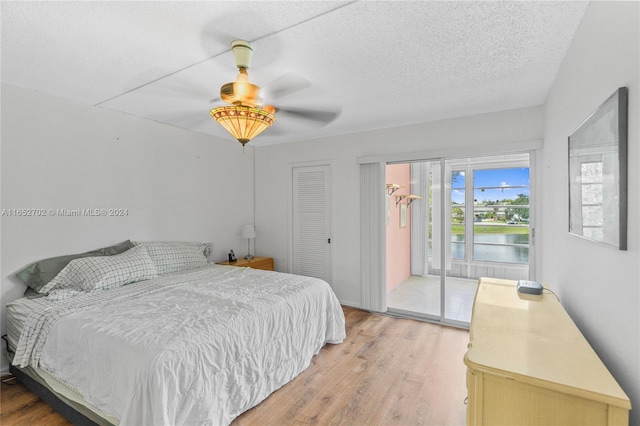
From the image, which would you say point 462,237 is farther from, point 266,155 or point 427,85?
point 266,155

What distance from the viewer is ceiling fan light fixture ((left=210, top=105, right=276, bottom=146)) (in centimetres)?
186

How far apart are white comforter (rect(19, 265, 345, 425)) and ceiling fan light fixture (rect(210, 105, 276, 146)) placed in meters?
1.26

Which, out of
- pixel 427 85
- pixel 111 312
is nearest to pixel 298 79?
pixel 427 85

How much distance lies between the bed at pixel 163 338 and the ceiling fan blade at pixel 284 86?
1.72 m

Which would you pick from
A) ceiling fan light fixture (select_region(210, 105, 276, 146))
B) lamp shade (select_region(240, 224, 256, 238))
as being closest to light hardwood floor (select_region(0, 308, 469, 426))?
ceiling fan light fixture (select_region(210, 105, 276, 146))

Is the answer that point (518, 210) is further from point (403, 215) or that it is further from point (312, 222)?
point (312, 222)

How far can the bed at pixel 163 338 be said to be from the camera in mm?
1594

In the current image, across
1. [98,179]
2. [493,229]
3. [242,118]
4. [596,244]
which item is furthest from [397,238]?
[98,179]

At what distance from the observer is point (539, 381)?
3.28ft

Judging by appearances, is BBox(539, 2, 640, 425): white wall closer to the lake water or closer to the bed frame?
the lake water

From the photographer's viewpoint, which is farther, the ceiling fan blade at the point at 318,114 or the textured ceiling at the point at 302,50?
the ceiling fan blade at the point at 318,114

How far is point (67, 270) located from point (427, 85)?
354 centimetres

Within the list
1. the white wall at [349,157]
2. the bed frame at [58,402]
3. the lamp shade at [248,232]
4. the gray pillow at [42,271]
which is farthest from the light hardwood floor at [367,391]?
the lamp shade at [248,232]

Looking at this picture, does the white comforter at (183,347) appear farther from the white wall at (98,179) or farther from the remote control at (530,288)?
the remote control at (530,288)
